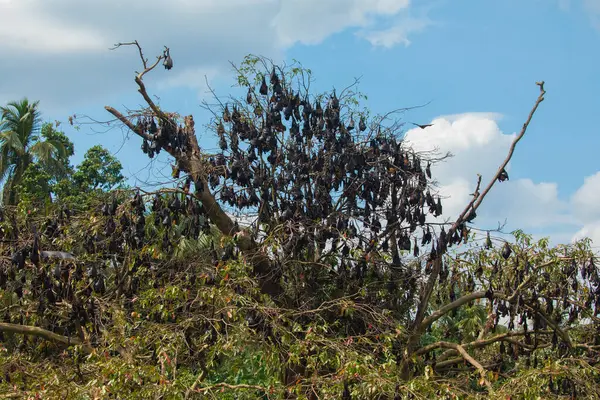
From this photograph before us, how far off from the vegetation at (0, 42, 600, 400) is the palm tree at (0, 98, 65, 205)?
48.3 ft

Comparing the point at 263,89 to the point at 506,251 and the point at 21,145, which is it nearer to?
the point at 506,251

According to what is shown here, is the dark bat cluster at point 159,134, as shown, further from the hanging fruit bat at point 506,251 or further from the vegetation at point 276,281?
the hanging fruit bat at point 506,251

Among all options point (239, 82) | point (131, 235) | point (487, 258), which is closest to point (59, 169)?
point (239, 82)

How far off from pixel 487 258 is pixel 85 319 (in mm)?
4784

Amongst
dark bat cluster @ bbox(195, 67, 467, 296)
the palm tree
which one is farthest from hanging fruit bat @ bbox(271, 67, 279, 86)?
the palm tree

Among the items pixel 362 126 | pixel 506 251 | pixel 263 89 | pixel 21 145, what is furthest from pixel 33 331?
pixel 21 145

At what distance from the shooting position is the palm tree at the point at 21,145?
2492 centimetres

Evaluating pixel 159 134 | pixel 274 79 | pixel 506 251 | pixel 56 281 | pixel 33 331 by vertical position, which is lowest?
pixel 33 331

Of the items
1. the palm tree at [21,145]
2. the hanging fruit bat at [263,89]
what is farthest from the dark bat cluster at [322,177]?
the palm tree at [21,145]

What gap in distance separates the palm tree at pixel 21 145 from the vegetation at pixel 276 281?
14.7m

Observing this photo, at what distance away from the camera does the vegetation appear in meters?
7.99

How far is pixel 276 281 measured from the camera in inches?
400

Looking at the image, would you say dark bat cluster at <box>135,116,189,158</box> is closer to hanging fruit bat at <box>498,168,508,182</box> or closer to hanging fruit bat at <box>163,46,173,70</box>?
hanging fruit bat at <box>163,46,173,70</box>

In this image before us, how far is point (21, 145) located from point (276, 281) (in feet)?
57.4
